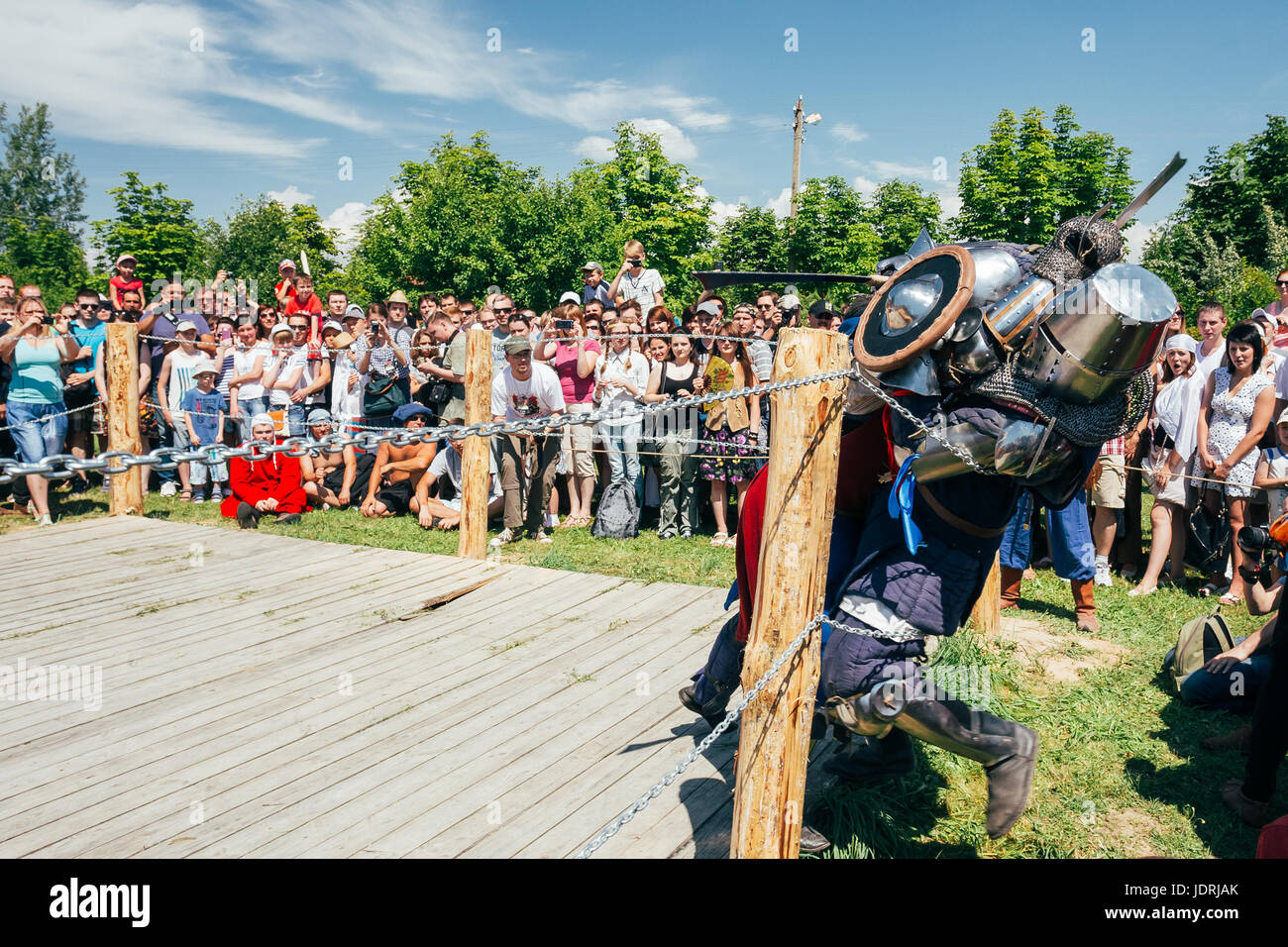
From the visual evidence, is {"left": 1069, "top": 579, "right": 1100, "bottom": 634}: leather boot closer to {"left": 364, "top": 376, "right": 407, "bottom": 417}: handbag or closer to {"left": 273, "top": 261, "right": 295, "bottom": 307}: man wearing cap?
{"left": 364, "top": 376, "right": 407, "bottom": 417}: handbag

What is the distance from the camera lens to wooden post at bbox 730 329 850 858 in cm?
226

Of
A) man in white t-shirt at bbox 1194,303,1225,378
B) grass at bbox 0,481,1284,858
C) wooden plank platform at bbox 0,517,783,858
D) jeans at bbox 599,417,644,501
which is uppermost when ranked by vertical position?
man in white t-shirt at bbox 1194,303,1225,378

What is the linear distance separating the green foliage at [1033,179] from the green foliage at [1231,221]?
3013 millimetres

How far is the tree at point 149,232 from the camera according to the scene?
115ft

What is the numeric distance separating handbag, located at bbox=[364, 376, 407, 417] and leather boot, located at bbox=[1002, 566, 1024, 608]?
18.0 feet

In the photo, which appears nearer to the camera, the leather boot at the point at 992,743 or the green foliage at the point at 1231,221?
the leather boot at the point at 992,743

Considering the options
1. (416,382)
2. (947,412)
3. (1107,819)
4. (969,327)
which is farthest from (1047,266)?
(416,382)

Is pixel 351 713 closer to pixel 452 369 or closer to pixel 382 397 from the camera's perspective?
pixel 452 369

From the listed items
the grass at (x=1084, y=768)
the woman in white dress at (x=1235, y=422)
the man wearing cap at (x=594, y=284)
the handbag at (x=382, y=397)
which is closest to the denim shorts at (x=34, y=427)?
the handbag at (x=382, y=397)

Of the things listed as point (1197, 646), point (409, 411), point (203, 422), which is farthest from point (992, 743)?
point (203, 422)

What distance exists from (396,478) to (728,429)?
131 inches

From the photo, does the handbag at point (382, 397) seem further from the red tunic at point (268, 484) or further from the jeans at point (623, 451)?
the jeans at point (623, 451)

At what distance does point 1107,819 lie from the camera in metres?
3.21

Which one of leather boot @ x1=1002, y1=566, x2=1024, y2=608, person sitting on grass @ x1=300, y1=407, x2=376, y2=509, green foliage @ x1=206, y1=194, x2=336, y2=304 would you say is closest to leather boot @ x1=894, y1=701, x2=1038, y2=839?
leather boot @ x1=1002, y1=566, x2=1024, y2=608
